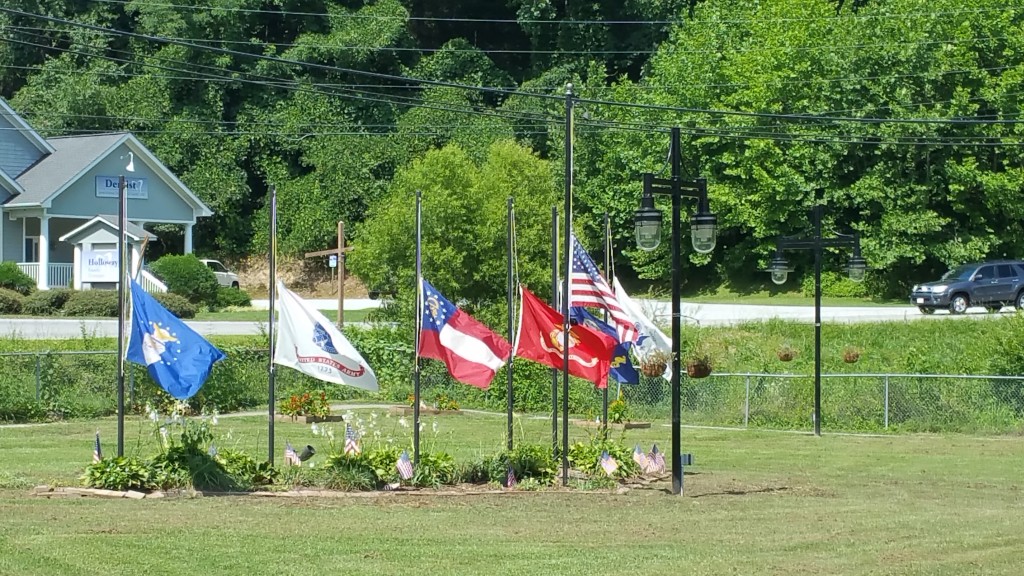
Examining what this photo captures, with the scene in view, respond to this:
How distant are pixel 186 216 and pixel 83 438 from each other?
35.1 meters

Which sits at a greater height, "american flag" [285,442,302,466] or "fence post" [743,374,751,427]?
"american flag" [285,442,302,466]

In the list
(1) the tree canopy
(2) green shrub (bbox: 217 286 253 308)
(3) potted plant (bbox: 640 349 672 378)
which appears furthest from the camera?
(2) green shrub (bbox: 217 286 253 308)

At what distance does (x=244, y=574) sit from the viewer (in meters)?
10.8

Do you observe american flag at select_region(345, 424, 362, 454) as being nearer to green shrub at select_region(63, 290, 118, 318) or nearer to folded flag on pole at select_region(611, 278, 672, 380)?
folded flag on pole at select_region(611, 278, 672, 380)

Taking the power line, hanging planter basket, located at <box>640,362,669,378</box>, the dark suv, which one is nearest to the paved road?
the dark suv

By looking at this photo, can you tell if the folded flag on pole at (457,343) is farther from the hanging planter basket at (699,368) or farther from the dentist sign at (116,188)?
the dentist sign at (116,188)

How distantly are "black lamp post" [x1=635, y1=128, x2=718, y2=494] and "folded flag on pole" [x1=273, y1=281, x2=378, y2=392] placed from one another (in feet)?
12.9

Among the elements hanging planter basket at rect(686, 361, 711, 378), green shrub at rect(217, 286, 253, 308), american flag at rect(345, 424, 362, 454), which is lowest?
american flag at rect(345, 424, 362, 454)

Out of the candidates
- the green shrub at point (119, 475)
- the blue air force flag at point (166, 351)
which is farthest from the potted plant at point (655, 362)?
the green shrub at point (119, 475)

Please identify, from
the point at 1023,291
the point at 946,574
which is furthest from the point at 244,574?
the point at 1023,291

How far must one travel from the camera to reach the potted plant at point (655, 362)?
20.4 meters

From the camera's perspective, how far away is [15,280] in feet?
152

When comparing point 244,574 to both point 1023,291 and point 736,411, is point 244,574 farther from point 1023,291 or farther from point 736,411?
point 1023,291

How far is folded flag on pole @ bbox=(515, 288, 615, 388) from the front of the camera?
1822 cm
